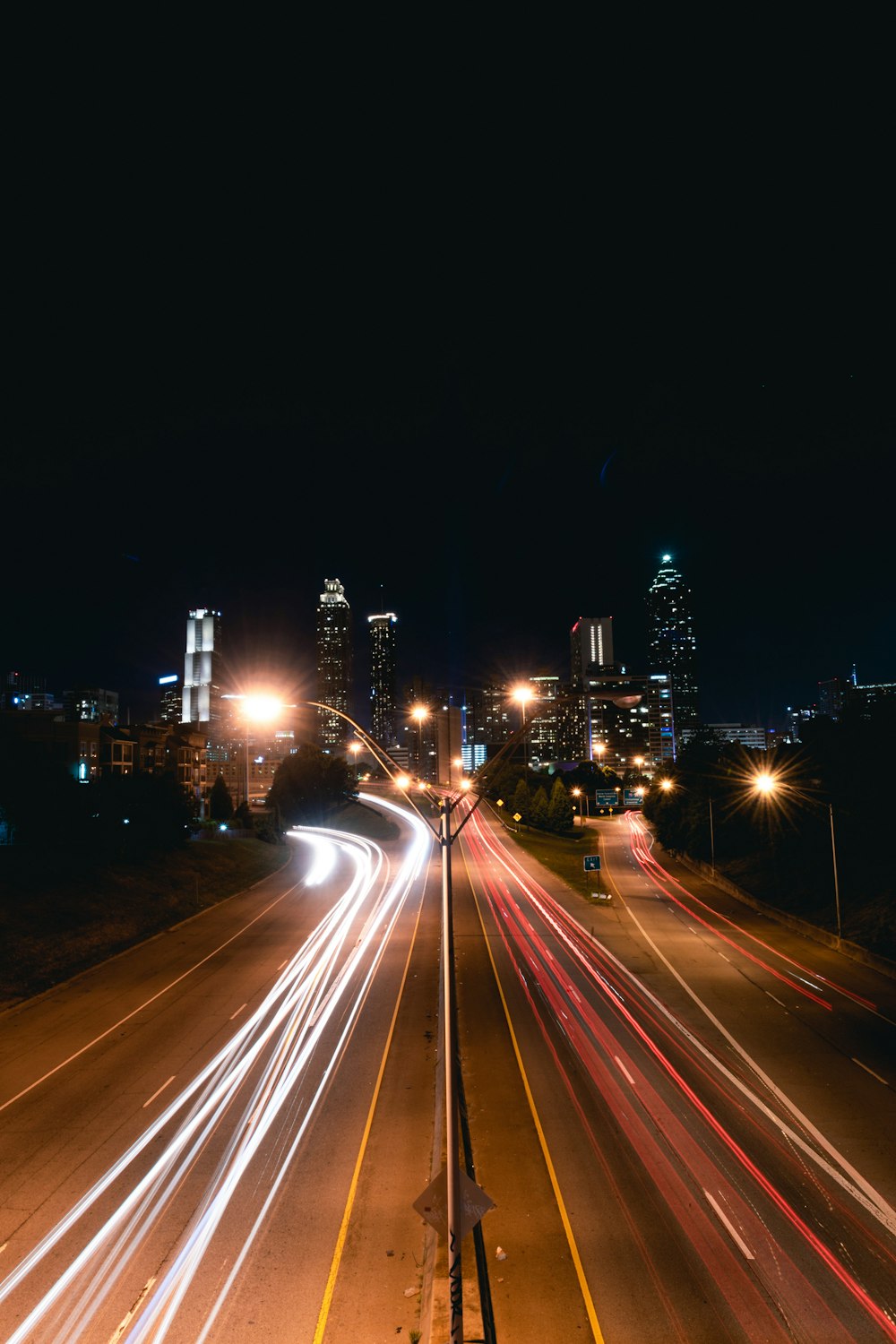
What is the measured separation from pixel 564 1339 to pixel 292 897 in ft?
135

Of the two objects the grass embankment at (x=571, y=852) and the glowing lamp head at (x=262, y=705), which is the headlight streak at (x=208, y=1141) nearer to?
the glowing lamp head at (x=262, y=705)

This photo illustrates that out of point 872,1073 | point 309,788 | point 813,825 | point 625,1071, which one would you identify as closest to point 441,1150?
point 625,1071

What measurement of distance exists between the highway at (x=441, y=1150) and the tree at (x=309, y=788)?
66387mm

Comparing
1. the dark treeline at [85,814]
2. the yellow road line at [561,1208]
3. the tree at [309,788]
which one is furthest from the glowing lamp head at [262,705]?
the tree at [309,788]

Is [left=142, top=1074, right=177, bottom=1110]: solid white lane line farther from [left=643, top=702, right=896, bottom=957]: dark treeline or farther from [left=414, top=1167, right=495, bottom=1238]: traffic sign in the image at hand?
[left=643, top=702, right=896, bottom=957]: dark treeline

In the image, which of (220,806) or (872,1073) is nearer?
(872,1073)

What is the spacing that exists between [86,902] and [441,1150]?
97.0ft

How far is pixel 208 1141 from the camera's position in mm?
14961

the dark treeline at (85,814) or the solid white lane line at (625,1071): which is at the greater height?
the dark treeline at (85,814)


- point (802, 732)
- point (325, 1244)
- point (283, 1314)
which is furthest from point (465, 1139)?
point (802, 732)

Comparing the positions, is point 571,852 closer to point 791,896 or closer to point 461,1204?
point 791,896

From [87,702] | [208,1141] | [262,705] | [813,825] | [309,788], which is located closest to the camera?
[208,1141]

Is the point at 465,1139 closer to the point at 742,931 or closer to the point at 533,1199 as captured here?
the point at 533,1199

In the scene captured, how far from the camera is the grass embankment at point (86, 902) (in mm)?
29062
